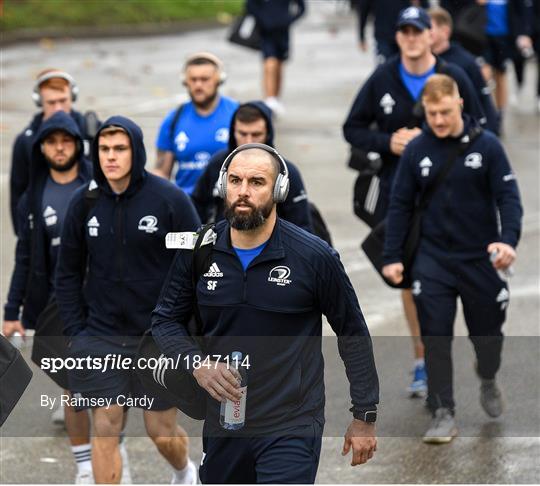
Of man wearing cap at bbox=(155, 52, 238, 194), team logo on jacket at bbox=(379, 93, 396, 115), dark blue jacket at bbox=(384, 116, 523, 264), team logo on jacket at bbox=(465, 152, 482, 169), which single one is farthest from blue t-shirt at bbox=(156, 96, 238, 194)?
team logo on jacket at bbox=(465, 152, 482, 169)

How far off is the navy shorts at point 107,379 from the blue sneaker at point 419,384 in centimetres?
231

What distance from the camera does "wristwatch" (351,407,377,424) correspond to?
237 inches

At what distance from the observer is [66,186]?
832 centimetres

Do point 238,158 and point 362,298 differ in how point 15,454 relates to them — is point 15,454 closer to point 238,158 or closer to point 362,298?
point 238,158

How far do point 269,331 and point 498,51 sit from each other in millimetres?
11570

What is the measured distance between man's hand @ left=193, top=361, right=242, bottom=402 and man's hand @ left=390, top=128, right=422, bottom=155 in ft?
12.4

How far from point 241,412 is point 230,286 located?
19.8 inches

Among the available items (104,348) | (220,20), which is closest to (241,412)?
(104,348)

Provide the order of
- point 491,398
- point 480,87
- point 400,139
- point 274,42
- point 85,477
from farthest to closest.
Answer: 1. point 274,42
2. point 480,87
3. point 400,139
4. point 491,398
5. point 85,477

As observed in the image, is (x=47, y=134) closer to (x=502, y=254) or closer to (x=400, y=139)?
(x=400, y=139)

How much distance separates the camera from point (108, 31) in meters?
24.5

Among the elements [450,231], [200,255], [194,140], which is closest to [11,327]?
[194,140]

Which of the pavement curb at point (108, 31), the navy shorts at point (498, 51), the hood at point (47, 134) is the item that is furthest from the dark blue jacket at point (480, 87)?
the pavement curb at point (108, 31)

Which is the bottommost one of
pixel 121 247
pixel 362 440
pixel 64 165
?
pixel 362 440
